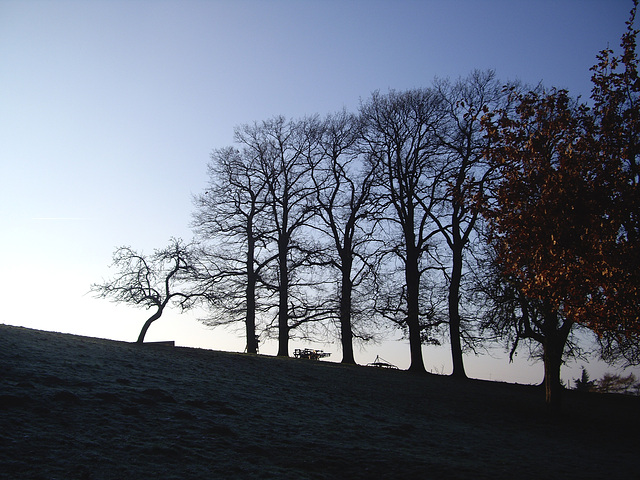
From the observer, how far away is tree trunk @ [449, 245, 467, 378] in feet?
84.5

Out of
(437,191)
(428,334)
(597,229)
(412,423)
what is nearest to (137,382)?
(412,423)

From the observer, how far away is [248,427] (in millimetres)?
9719

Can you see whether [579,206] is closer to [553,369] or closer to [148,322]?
[553,369]

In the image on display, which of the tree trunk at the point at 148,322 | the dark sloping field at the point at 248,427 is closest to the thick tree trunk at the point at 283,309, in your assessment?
the tree trunk at the point at 148,322

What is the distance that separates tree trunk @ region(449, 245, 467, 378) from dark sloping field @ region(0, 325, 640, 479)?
23.3ft

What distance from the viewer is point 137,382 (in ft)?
38.7

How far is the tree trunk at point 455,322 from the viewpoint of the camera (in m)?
25.8

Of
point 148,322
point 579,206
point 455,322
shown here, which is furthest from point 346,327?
point 579,206

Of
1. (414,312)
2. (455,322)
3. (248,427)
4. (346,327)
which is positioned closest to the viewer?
(248,427)

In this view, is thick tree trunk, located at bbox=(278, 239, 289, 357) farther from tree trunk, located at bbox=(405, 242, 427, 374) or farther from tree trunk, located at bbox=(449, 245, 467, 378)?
tree trunk, located at bbox=(449, 245, 467, 378)

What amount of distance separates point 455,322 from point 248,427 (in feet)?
59.5

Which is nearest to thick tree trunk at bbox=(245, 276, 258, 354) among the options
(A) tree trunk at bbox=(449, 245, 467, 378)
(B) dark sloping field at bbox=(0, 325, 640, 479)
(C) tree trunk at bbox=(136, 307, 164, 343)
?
(C) tree trunk at bbox=(136, 307, 164, 343)

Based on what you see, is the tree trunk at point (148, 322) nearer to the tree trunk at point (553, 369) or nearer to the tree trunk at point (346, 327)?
the tree trunk at point (346, 327)

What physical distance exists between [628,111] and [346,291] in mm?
17739
